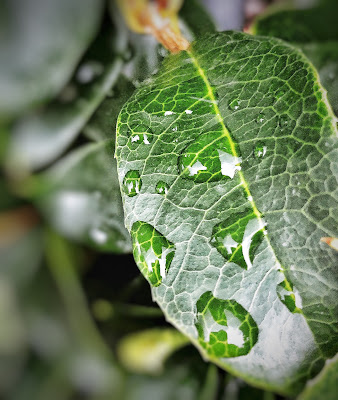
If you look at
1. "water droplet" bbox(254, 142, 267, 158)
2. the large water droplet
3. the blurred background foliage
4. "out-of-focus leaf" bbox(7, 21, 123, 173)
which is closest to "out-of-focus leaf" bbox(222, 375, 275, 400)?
the blurred background foliage

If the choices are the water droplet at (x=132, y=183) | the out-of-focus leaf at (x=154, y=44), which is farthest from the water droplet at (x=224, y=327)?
the out-of-focus leaf at (x=154, y=44)

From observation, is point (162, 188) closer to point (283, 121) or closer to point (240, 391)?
point (283, 121)

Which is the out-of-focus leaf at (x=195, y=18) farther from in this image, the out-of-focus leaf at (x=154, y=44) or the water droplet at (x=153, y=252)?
the water droplet at (x=153, y=252)

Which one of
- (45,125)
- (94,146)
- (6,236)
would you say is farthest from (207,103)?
(6,236)

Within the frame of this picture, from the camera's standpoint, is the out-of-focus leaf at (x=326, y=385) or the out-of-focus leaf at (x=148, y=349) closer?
the out-of-focus leaf at (x=326, y=385)

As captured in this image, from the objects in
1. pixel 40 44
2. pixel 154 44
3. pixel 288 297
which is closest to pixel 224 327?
pixel 288 297

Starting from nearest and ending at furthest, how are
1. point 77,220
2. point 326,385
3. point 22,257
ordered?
point 326,385, point 77,220, point 22,257
